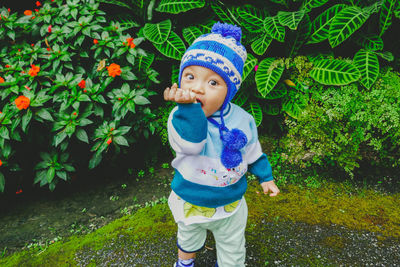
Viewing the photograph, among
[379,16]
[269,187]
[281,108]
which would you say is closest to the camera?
[269,187]

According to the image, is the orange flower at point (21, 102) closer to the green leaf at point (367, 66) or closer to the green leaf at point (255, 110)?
the green leaf at point (255, 110)

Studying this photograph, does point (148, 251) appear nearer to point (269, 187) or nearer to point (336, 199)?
point (269, 187)

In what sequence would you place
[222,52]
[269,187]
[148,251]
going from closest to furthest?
[222,52] < [269,187] < [148,251]

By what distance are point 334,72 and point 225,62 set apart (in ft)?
6.86

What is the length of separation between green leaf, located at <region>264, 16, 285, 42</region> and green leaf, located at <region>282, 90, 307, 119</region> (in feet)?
2.14

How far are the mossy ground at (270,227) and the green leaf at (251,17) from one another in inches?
74.4

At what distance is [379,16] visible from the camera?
120 inches

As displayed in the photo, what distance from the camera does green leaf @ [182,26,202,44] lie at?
3177 mm

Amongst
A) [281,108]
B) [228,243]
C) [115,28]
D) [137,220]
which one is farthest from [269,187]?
[115,28]

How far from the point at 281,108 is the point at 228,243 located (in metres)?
2.22

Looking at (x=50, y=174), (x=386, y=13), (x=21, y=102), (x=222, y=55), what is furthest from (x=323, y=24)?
(x=50, y=174)

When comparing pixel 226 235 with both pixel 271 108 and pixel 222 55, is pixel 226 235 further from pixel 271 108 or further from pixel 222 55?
pixel 271 108

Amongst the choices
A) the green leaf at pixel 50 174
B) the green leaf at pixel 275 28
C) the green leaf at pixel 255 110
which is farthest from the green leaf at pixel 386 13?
the green leaf at pixel 50 174

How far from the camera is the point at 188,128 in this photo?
1150 mm
